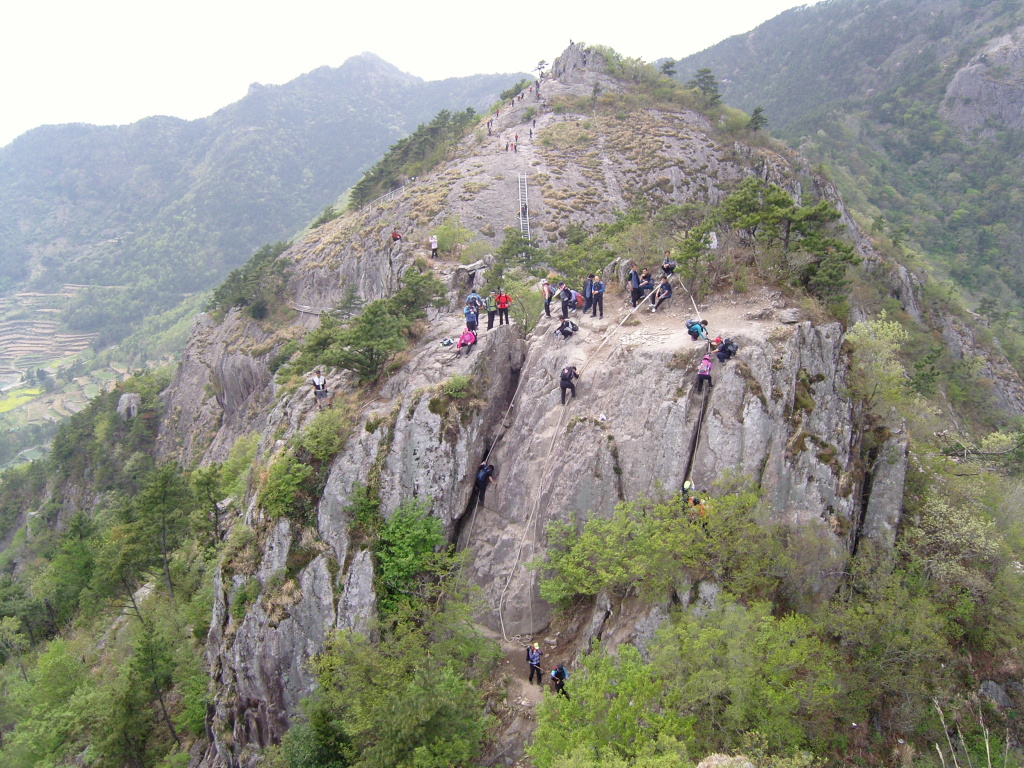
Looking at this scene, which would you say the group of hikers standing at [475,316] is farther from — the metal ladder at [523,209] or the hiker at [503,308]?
the metal ladder at [523,209]

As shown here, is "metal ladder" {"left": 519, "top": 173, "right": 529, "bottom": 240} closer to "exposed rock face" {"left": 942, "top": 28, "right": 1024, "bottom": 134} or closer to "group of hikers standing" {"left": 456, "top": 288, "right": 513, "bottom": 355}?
"group of hikers standing" {"left": 456, "top": 288, "right": 513, "bottom": 355}

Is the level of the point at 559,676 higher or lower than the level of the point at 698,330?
lower

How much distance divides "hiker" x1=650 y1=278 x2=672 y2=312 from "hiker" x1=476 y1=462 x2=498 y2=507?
384 inches

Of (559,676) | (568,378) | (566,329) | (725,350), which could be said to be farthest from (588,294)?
(559,676)

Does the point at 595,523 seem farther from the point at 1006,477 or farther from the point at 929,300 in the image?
the point at 929,300

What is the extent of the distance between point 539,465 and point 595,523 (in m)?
3.88

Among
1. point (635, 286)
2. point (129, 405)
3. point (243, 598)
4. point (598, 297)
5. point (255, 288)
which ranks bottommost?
point (129, 405)

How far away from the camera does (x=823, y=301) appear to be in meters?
19.8

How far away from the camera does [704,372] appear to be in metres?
16.6

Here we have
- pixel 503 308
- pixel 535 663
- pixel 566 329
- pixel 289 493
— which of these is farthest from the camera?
pixel 503 308

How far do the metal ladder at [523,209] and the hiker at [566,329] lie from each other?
25964 millimetres

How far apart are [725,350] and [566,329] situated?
22.1ft

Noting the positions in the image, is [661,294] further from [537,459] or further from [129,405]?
[129,405]

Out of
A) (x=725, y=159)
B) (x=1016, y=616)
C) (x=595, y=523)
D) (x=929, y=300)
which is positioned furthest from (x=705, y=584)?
(x=929, y=300)
